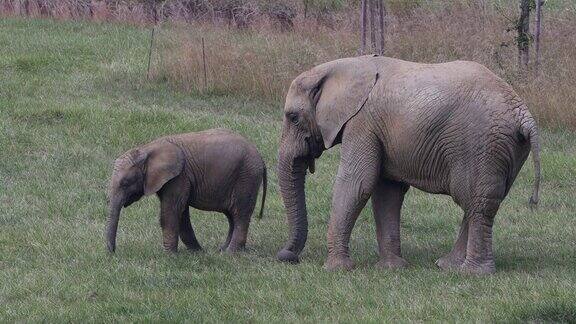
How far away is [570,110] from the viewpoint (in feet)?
52.7

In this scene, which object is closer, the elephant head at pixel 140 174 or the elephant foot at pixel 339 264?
the elephant foot at pixel 339 264

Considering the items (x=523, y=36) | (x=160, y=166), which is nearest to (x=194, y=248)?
(x=160, y=166)

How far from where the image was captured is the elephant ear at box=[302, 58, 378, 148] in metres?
9.61

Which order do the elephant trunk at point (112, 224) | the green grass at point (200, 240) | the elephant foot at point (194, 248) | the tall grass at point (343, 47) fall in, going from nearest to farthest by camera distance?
the green grass at point (200, 240) < the elephant trunk at point (112, 224) < the elephant foot at point (194, 248) < the tall grass at point (343, 47)

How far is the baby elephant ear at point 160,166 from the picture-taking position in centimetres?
997

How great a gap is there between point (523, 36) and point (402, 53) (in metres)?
2.50

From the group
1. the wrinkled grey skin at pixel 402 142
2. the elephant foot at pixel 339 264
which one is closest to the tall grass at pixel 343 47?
the wrinkled grey skin at pixel 402 142

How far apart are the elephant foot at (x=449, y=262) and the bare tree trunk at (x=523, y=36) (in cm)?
837

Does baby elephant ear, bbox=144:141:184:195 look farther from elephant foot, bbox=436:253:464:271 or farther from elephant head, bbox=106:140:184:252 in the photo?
elephant foot, bbox=436:253:464:271

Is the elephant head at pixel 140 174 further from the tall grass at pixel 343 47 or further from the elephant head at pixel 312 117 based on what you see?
the tall grass at pixel 343 47

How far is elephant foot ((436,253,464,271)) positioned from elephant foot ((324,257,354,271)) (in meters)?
0.74

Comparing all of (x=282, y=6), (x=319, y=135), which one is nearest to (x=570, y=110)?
(x=319, y=135)

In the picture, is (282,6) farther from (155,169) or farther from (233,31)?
(155,169)

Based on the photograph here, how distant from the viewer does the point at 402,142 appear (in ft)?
30.6
